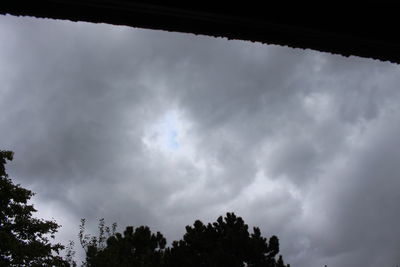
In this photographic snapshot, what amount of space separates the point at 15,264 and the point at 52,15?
17212 millimetres

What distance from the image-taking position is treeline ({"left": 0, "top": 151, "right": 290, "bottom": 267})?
54.5 ft

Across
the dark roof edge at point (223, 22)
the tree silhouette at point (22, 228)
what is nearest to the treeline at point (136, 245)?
the tree silhouette at point (22, 228)

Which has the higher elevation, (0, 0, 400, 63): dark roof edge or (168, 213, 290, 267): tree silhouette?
(168, 213, 290, 267): tree silhouette

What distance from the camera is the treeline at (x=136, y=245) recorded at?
1661cm

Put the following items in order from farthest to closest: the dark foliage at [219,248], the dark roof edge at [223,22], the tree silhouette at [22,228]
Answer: the dark foliage at [219,248] < the tree silhouette at [22,228] < the dark roof edge at [223,22]

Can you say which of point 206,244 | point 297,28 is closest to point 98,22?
point 297,28

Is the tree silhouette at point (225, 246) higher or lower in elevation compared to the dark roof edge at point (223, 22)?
higher

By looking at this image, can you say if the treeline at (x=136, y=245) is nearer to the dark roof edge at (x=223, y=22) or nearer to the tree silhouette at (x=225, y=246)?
the tree silhouette at (x=225, y=246)

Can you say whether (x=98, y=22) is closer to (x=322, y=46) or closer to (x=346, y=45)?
(x=322, y=46)

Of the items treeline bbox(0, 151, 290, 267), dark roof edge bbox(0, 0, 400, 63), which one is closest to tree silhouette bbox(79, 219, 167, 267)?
treeline bbox(0, 151, 290, 267)

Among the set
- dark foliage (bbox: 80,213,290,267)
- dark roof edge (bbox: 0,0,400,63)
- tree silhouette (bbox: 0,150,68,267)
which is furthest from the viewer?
dark foliage (bbox: 80,213,290,267)

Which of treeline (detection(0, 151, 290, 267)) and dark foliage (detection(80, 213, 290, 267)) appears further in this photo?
dark foliage (detection(80, 213, 290, 267))

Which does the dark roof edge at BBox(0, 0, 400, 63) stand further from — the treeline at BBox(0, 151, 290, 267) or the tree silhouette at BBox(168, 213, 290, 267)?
the tree silhouette at BBox(168, 213, 290, 267)

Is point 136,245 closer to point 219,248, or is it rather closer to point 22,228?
point 219,248
